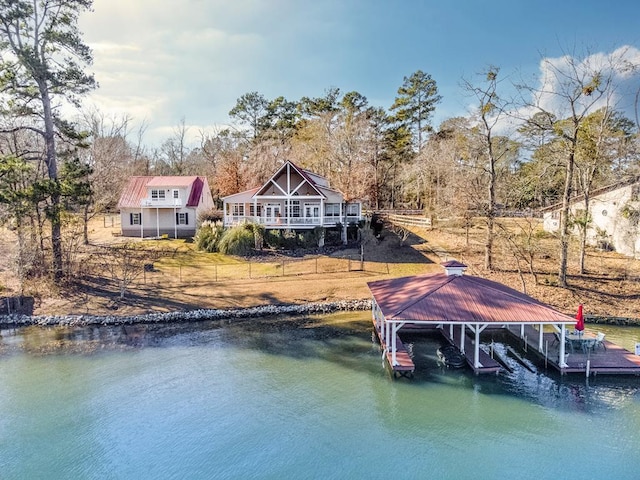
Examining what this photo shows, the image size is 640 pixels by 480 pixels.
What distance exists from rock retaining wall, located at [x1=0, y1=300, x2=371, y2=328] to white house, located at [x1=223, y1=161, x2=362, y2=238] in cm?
1139

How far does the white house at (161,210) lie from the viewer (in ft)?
120

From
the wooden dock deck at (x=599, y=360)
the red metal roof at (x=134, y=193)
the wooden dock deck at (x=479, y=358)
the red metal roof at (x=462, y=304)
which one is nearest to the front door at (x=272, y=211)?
the red metal roof at (x=134, y=193)

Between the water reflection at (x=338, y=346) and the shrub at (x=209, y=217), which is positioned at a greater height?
the shrub at (x=209, y=217)

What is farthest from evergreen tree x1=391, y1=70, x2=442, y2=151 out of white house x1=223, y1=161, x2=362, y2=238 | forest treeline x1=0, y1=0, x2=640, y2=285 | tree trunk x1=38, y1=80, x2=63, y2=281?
tree trunk x1=38, y1=80, x2=63, y2=281

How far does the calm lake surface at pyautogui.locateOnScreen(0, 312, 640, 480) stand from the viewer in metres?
9.77

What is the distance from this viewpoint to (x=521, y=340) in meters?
17.6

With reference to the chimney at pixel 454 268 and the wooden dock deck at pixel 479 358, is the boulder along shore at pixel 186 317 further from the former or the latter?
the chimney at pixel 454 268

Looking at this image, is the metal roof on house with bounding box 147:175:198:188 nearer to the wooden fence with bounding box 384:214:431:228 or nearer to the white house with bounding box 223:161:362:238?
the white house with bounding box 223:161:362:238

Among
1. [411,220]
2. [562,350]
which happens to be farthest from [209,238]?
[562,350]

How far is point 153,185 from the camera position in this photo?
120 feet

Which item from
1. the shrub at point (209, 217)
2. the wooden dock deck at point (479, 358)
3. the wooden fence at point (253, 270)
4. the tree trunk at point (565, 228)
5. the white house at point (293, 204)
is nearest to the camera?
the wooden dock deck at point (479, 358)

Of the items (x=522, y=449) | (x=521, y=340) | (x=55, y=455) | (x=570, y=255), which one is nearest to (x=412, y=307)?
(x=522, y=449)

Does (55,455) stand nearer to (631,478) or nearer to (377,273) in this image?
(631,478)

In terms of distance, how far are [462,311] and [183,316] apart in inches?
514
